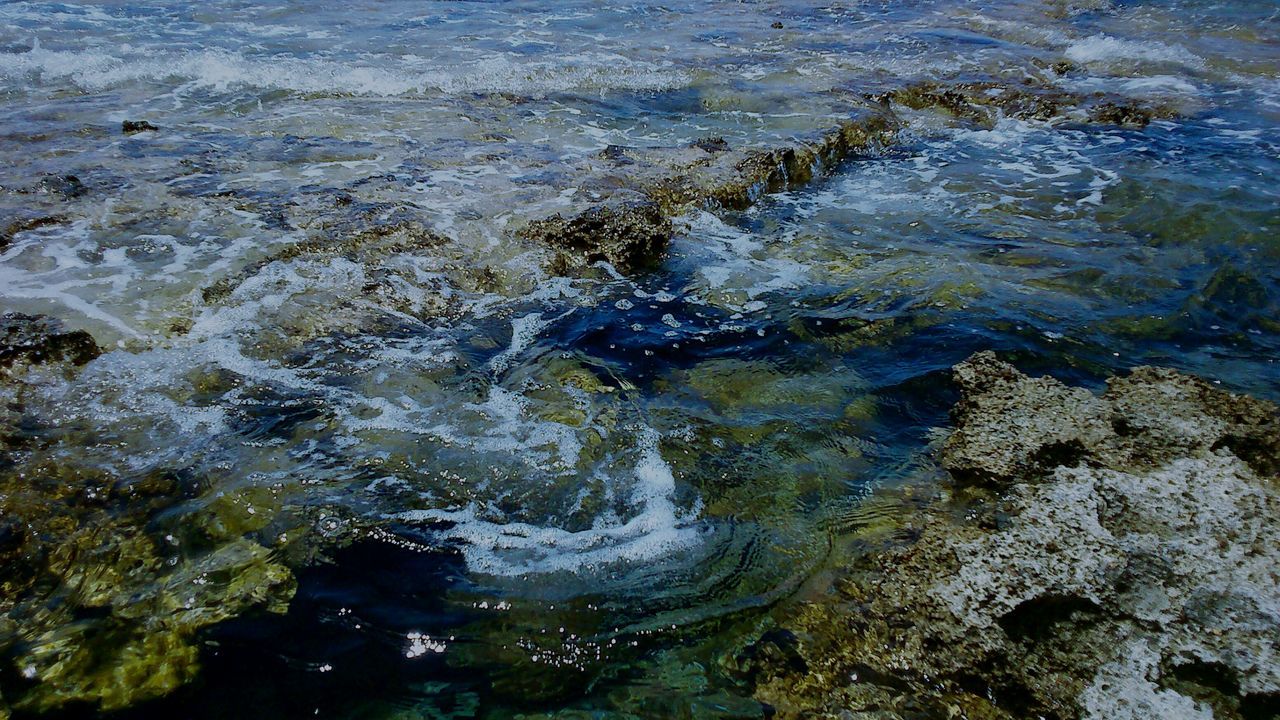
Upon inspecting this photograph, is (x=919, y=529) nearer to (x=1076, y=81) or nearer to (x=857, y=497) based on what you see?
(x=857, y=497)

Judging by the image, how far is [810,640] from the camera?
2545 mm

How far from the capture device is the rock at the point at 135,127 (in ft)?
24.7

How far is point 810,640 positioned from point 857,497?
949 mm

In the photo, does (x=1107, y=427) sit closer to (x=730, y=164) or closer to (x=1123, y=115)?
(x=730, y=164)

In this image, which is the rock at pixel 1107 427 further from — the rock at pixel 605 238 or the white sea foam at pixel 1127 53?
the white sea foam at pixel 1127 53

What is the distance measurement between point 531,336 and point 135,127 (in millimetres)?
6269

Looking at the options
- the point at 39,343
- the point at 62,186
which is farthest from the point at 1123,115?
the point at 62,186

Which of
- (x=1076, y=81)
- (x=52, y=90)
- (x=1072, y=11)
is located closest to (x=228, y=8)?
(x=52, y=90)

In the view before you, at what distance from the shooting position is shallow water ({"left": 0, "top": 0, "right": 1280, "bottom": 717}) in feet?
8.93

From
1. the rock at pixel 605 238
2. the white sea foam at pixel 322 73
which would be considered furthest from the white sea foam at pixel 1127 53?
the rock at pixel 605 238

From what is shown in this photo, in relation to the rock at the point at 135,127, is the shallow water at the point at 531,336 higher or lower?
lower

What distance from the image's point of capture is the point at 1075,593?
8.13 ft

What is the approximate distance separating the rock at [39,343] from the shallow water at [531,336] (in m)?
0.21

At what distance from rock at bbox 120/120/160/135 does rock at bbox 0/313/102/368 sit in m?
4.50
